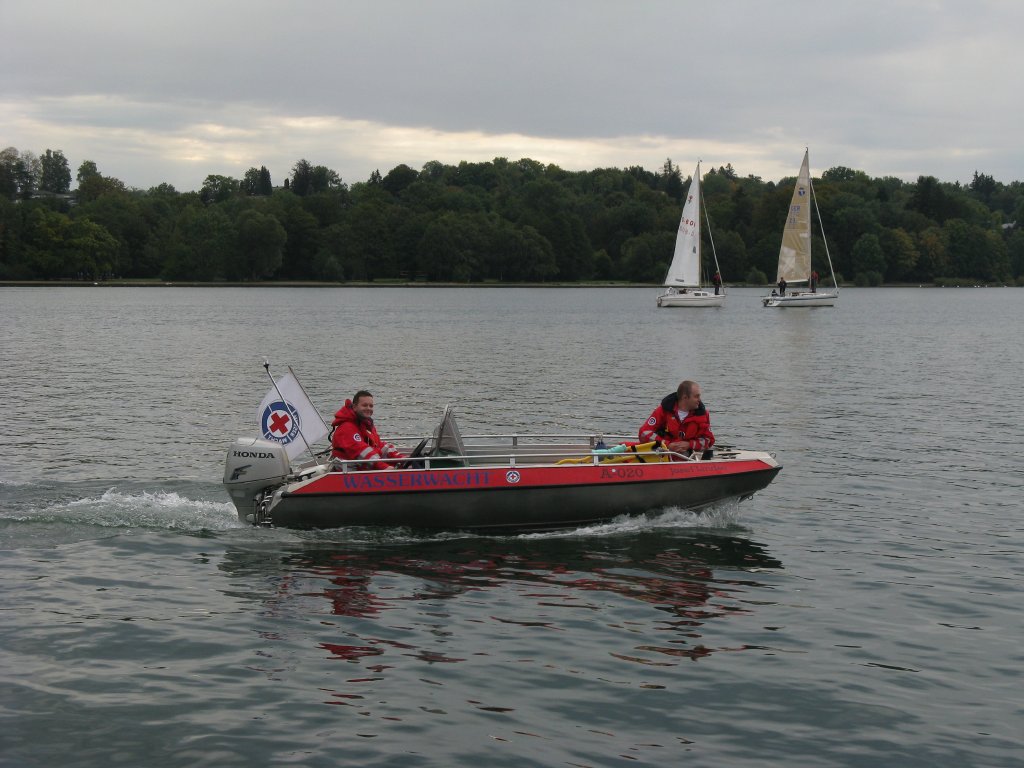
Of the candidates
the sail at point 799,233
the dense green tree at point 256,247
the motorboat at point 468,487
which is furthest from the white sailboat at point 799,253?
the motorboat at point 468,487

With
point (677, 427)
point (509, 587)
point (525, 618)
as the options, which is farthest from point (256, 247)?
point (525, 618)

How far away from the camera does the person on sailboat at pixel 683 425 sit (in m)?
17.2

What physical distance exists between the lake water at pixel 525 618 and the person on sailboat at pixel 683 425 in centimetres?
108

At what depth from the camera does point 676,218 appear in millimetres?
182375

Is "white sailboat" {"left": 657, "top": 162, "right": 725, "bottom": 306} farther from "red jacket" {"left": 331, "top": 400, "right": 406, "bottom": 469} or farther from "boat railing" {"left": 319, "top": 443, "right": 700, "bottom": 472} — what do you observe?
"red jacket" {"left": 331, "top": 400, "right": 406, "bottom": 469}

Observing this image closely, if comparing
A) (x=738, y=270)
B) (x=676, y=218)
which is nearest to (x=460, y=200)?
(x=676, y=218)

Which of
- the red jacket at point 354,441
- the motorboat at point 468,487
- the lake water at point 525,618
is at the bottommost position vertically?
the lake water at point 525,618

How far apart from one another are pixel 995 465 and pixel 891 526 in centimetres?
660

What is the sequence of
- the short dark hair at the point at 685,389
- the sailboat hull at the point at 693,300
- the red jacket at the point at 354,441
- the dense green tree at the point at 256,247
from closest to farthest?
the red jacket at the point at 354,441
the short dark hair at the point at 685,389
the sailboat hull at the point at 693,300
the dense green tree at the point at 256,247

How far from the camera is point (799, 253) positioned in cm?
9981

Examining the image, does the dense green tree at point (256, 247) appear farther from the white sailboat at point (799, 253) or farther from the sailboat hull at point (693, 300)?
the white sailboat at point (799, 253)

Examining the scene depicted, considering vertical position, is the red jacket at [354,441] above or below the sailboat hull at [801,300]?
below

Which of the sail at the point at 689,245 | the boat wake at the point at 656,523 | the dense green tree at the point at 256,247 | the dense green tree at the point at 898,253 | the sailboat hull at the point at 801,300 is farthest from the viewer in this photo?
the dense green tree at the point at 898,253

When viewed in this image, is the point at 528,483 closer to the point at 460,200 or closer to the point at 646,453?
the point at 646,453
